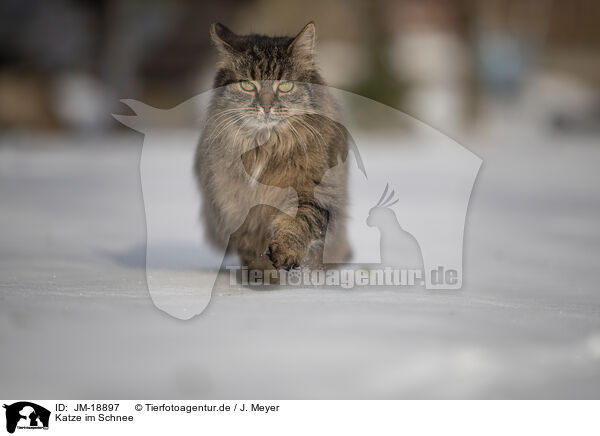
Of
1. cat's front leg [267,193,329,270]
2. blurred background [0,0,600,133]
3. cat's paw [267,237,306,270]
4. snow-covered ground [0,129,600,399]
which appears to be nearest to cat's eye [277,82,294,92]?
cat's front leg [267,193,329,270]

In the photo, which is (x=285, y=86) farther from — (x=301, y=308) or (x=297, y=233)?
(x=301, y=308)

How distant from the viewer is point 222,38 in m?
2.08

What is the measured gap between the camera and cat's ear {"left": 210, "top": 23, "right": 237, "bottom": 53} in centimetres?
206

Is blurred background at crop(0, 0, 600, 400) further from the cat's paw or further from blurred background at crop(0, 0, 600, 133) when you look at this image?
blurred background at crop(0, 0, 600, 133)

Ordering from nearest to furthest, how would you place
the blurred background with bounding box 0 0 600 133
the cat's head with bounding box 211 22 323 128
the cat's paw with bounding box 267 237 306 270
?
the cat's paw with bounding box 267 237 306 270
the cat's head with bounding box 211 22 323 128
the blurred background with bounding box 0 0 600 133

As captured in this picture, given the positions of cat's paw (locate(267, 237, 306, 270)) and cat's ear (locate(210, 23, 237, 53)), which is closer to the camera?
cat's paw (locate(267, 237, 306, 270))

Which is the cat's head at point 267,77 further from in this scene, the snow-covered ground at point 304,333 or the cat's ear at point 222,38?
the snow-covered ground at point 304,333

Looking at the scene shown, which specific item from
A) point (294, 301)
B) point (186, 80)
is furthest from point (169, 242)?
point (186, 80)

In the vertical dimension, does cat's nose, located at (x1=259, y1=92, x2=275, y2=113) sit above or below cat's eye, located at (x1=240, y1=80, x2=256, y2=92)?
below

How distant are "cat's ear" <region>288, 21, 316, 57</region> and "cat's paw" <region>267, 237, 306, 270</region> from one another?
610mm
